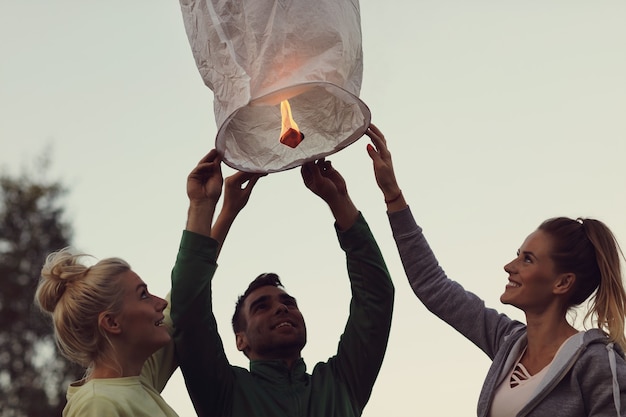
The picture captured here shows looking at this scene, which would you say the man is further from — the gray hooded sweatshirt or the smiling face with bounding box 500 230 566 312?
the smiling face with bounding box 500 230 566 312

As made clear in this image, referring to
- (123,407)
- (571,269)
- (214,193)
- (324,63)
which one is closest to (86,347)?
(123,407)

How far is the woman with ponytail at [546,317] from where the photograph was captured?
381cm

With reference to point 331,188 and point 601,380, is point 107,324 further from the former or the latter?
point 601,380

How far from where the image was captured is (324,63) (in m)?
3.80

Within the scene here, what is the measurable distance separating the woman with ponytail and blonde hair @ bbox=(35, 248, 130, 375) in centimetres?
127

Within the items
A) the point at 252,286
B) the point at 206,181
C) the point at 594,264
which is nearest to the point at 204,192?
the point at 206,181

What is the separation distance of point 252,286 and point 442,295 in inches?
40.4

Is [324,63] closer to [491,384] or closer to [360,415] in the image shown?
[491,384]

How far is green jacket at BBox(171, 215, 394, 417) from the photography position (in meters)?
4.35

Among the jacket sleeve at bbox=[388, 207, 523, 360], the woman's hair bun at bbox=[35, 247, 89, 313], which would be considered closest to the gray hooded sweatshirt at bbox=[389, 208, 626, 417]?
the jacket sleeve at bbox=[388, 207, 523, 360]

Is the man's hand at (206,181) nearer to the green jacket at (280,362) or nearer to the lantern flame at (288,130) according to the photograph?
the green jacket at (280,362)

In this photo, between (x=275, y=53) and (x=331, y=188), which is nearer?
(x=275, y=53)

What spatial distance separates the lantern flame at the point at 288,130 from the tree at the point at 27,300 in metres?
15.0

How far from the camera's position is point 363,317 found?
15.4 ft
